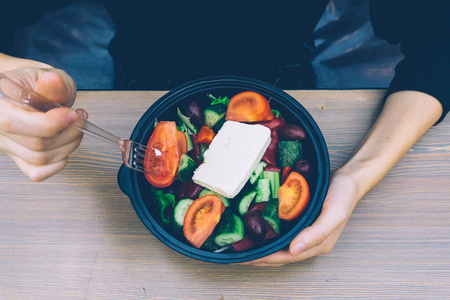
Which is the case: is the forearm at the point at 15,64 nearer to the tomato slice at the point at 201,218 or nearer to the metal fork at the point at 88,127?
the metal fork at the point at 88,127

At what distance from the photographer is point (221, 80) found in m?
0.91

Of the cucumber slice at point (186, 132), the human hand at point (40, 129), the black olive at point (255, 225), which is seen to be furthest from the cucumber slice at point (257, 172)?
the human hand at point (40, 129)

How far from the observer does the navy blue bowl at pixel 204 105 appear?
0.75 meters

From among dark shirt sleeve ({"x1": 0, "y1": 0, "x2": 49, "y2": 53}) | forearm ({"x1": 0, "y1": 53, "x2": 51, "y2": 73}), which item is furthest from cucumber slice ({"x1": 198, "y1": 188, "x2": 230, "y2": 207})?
dark shirt sleeve ({"x1": 0, "y1": 0, "x2": 49, "y2": 53})

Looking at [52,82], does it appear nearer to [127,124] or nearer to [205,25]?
[127,124]

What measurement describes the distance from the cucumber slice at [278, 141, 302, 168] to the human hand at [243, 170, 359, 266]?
14 cm

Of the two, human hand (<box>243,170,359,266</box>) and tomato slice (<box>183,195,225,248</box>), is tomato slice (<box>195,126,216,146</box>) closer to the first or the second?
Result: tomato slice (<box>183,195,225,248</box>)

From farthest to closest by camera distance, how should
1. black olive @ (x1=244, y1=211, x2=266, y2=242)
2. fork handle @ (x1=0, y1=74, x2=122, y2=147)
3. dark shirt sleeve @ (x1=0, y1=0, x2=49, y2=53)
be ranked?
dark shirt sleeve @ (x1=0, y1=0, x2=49, y2=53) < black olive @ (x1=244, y1=211, x2=266, y2=242) < fork handle @ (x1=0, y1=74, x2=122, y2=147)

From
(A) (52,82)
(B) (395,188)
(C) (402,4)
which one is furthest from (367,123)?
(A) (52,82)

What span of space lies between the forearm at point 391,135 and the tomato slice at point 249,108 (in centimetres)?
31

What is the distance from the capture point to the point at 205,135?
94 cm

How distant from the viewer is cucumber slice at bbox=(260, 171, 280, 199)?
2.86 ft

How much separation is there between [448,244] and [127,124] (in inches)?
43.6

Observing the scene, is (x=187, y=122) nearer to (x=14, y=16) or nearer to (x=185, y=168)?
(x=185, y=168)
